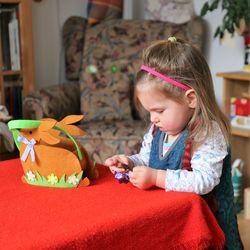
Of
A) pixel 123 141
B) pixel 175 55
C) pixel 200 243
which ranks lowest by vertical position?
pixel 123 141

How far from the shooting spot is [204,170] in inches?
43.8

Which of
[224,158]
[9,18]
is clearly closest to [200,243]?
[224,158]

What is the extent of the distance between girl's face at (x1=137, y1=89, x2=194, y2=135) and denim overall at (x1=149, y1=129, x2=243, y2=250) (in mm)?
46

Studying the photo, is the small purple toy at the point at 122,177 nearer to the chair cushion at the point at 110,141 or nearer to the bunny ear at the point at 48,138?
the bunny ear at the point at 48,138

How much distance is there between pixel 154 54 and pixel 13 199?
1.59 feet

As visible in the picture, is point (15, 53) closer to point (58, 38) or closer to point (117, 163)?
point (58, 38)

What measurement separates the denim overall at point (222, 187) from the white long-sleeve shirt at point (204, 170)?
55mm

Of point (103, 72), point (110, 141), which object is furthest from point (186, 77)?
point (103, 72)

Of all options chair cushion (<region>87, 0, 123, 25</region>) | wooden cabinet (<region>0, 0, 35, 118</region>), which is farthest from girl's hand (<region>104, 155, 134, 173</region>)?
chair cushion (<region>87, 0, 123, 25</region>)

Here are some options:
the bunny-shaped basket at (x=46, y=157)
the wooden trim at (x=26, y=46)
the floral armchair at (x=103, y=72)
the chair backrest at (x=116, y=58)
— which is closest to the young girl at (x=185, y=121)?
the bunny-shaped basket at (x=46, y=157)

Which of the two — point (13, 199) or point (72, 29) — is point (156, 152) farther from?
point (72, 29)

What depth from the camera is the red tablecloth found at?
0.87 m

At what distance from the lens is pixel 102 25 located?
3170mm

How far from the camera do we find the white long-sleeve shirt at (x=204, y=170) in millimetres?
1089
